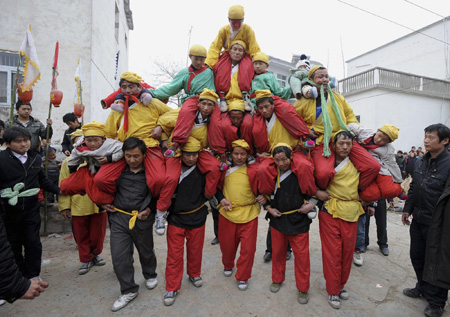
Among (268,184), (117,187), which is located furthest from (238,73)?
(117,187)

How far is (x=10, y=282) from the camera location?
5.66 ft

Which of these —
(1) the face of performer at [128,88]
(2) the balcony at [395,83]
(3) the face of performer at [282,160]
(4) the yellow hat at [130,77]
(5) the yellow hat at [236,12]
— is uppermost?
(2) the balcony at [395,83]

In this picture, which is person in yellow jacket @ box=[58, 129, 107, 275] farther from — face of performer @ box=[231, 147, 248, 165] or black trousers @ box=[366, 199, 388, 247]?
black trousers @ box=[366, 199, 388, 247]

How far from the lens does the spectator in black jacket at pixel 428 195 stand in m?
2.79

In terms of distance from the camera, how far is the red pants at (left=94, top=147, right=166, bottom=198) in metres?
2.92

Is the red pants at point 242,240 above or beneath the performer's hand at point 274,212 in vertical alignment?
beneath

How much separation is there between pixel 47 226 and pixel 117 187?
10.1 ft

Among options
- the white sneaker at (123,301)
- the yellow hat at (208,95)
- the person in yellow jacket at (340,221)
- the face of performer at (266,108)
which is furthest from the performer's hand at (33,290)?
the person in yellow jacket at (340,221)

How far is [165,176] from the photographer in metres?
2.93

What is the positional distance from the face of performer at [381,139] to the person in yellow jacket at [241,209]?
58.5 inches

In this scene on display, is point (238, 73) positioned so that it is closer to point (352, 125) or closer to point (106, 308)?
point (352, 125)

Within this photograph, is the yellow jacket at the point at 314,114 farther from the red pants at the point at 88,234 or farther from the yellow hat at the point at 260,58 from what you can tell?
the red pants at the point at 88,234

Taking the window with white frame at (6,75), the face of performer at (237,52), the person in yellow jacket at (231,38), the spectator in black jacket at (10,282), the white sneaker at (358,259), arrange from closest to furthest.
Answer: the spectator in black jacket at (10,282) → the face of performer at (237,52) → the person in yellow jacket at (231,38) → the white sneaker at (358,259) → the window with white frame at (6,75)

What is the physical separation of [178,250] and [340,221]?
189 centimetres
